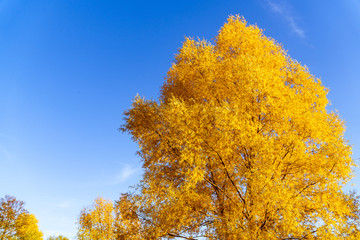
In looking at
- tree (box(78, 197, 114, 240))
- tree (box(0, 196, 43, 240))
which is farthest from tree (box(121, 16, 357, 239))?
tree (box(0, 196, 43, 240))

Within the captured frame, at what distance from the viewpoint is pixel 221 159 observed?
7.25m

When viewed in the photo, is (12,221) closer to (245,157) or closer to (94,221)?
(94,221)

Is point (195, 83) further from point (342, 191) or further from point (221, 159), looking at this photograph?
point (342, 191)

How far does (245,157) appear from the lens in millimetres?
8109

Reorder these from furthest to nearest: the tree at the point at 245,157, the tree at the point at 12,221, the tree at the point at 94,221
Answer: the tree at the point at 12,221, the tree at the point at 94,221, the tree at the point at 245,157

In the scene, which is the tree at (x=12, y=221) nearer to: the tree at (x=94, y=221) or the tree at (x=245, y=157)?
the tree at (x=94, y=221)

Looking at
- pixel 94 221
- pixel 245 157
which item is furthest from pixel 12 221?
pixel 245 157

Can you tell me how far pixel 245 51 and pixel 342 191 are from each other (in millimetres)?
6051

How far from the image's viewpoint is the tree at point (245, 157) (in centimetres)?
673

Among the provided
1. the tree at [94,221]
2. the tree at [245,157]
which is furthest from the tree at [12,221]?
the tree at [245,157]

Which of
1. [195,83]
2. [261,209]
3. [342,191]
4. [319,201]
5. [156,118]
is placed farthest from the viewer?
[195,83]

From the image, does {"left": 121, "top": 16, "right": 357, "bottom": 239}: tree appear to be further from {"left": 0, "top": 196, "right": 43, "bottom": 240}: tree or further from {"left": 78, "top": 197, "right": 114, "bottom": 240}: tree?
{"left": 0, "top": 196, "right": 43, "bottom": 240}: tree

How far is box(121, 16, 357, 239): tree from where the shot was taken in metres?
6.73

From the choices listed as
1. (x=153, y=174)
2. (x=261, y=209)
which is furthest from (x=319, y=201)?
(x=153, y=174)
